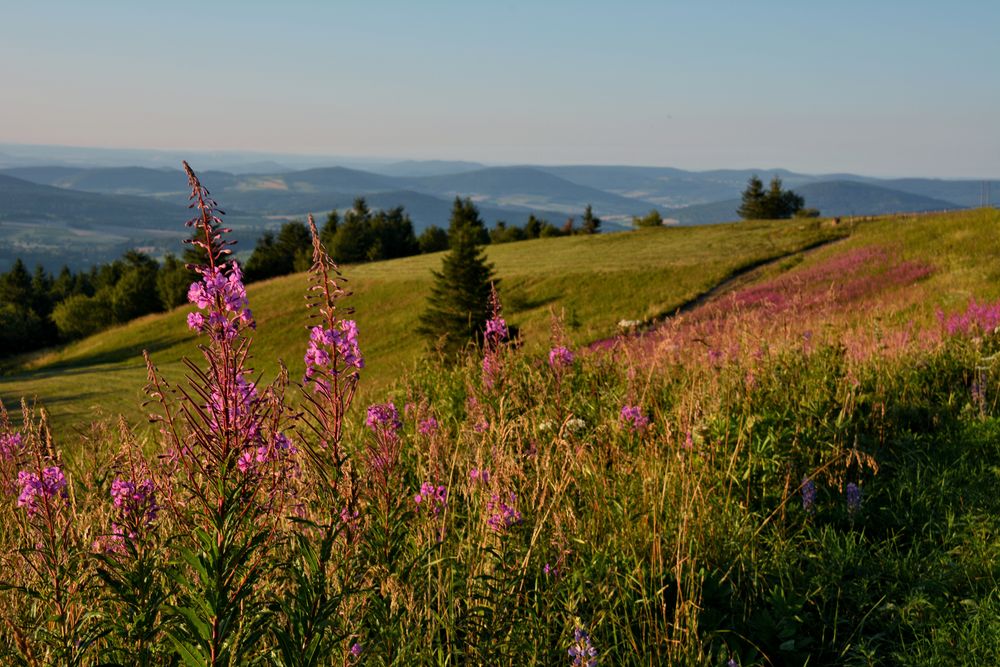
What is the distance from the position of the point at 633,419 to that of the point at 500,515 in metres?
2.58

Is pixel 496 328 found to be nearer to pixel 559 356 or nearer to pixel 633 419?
pixel 559 356

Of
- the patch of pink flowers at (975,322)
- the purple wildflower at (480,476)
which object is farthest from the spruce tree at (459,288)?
the purple wildflower at (480,476)

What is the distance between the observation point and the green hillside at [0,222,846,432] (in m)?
30.4

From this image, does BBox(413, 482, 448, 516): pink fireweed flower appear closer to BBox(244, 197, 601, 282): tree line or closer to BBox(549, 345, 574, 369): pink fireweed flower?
BBox(549, 345, 574, 369): pink fireweed flower

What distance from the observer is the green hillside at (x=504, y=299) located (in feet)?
99.9

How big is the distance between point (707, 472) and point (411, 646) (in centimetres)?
298

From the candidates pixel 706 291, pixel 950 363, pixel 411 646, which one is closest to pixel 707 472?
pixel 411 646

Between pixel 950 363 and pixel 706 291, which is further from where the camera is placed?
pixel 706 291

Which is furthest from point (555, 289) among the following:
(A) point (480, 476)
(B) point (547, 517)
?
(B) point (547, 517)

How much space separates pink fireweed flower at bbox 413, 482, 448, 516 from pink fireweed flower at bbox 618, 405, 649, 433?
2.29 m

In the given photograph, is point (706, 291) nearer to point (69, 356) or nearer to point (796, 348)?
point (796, 348)

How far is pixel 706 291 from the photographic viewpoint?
31750 millimetres

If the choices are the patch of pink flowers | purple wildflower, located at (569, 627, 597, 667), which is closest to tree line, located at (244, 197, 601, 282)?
the patch of pink flowers

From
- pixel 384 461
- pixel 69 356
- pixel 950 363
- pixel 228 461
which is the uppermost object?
pixel 228 461
